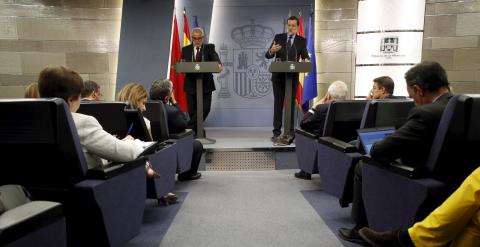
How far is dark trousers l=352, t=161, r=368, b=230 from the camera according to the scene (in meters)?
2.09

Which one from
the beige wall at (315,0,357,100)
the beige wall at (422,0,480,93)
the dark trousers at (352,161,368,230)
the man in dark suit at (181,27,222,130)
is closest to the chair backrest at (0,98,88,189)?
the dark trousers at (352,161,368,230)

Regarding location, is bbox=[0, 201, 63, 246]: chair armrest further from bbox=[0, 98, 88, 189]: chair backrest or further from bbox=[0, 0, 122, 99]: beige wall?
bbox=[0, 0, 122, 99]: beige wall

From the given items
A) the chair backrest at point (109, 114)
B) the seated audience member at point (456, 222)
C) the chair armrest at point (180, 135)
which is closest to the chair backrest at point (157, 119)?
the chair armrest at point (180, 135)

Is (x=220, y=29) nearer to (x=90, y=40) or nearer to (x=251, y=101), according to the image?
(x=251, y=101)

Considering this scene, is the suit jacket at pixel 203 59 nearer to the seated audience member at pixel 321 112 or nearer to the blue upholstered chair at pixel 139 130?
the seated audience member at pixel 321 112

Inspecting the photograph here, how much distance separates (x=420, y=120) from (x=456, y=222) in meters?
0.45

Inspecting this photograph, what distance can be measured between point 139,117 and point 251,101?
150 inches

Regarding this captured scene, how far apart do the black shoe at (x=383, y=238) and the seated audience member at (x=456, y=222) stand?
0.15 m

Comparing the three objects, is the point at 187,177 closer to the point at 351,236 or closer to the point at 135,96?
the point at 135,96

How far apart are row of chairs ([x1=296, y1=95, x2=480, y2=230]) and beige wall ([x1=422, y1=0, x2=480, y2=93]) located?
3.43 m

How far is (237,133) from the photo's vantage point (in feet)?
17.3

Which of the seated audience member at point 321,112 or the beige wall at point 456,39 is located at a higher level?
the beige wall at point 456,39

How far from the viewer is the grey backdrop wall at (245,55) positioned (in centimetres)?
570

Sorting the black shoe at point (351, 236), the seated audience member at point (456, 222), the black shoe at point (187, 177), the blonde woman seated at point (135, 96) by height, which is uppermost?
the blonde woman seated at point (135, 96)
